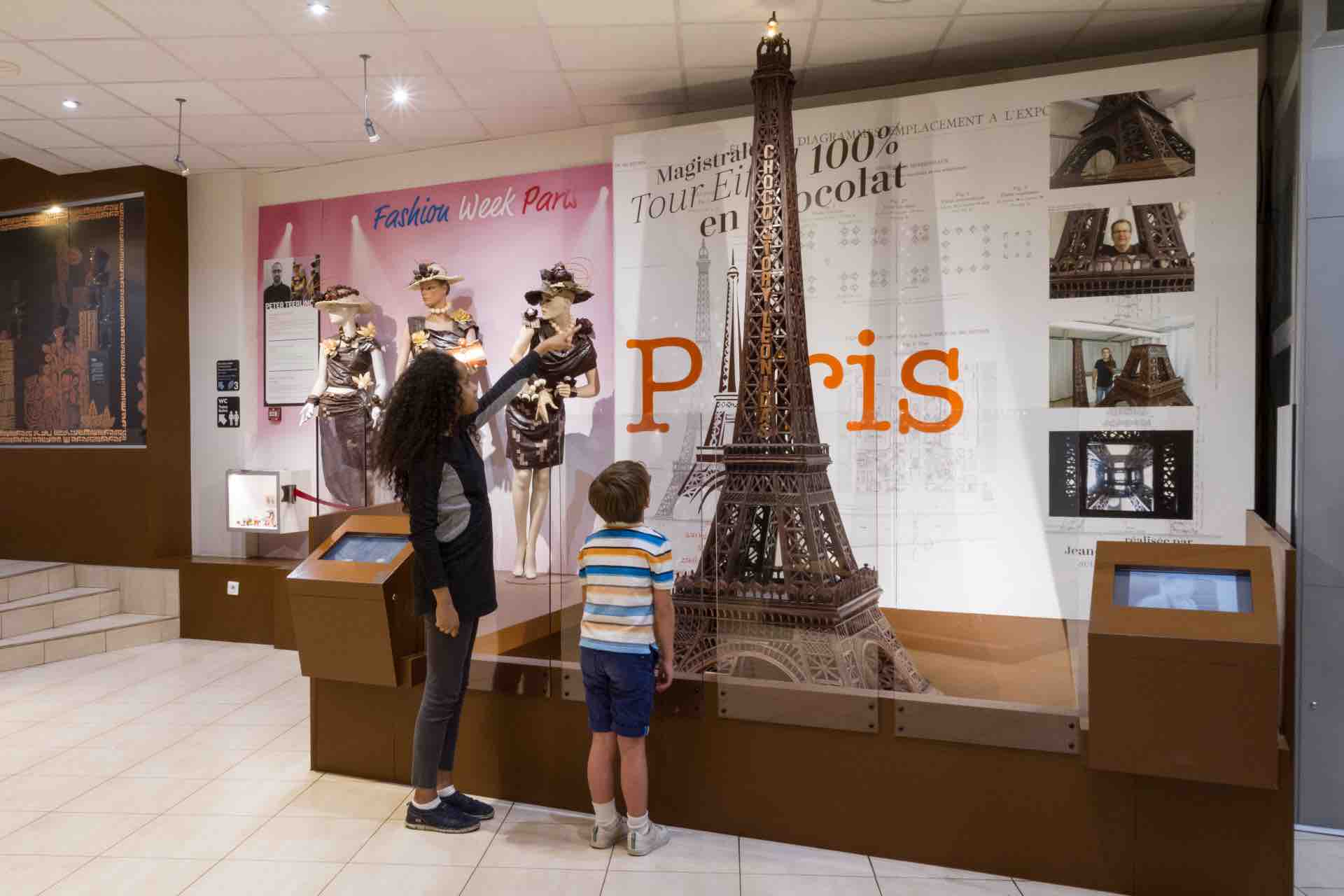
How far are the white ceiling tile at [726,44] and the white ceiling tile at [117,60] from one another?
8.84ft

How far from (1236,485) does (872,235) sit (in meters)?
2.15

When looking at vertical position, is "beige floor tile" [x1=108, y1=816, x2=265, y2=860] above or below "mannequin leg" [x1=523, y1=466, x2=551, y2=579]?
below

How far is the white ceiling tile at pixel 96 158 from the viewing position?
19.2 ft

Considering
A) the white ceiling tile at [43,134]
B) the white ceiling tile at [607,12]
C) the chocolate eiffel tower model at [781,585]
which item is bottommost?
the chocolate eiffel tower model at [781,585]

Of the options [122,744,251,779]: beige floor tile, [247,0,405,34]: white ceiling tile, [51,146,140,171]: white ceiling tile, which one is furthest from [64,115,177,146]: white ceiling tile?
[122,744,251,779]: beige floor tile

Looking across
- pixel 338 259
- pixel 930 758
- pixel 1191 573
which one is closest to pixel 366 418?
pixel 338 259

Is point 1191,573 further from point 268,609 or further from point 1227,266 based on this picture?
point 268,609

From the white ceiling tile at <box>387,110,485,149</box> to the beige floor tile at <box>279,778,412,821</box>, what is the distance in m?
3.93

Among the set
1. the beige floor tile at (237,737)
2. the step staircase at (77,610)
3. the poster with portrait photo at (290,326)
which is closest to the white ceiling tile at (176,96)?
the poster with portrait photo at (290,326)

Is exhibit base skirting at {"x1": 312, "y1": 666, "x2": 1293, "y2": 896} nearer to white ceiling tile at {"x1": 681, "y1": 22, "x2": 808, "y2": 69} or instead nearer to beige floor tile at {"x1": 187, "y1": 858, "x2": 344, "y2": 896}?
beige floor tile at {"x1": 187, "y1": 858, "x2": 344, "y2": 896}

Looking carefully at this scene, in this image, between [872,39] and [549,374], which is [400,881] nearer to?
[549,374]

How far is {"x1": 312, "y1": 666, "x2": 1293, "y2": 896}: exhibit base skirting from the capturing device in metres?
2.16

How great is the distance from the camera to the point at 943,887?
2.33m

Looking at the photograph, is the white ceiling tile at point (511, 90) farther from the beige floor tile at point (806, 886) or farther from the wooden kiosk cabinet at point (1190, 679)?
the beige floor tile at point (806, 886)
